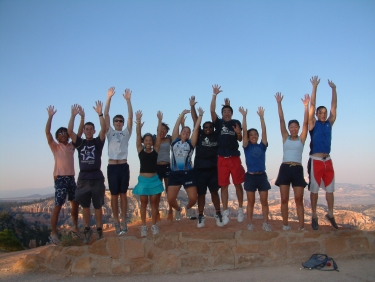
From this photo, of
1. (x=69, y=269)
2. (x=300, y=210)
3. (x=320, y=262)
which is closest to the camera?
(x=320, y=262)

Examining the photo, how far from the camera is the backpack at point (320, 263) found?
534 centimetres

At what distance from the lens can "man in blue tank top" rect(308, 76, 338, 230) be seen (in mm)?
6109

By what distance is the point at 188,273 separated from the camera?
18.1 ft

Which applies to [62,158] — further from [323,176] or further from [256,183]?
[323,176]

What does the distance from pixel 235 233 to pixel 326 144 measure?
244 centimetres

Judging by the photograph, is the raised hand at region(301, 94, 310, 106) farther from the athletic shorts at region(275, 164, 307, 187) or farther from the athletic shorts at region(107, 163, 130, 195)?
the athletic shorts at region(107, 163, 130, 195)

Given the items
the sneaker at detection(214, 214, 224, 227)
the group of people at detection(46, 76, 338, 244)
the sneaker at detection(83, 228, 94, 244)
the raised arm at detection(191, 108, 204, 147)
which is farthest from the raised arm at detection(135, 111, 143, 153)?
the sneaker at detection(214, 214, 224, 227)

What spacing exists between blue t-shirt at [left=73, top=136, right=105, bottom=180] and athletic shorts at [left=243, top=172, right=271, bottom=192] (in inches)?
110

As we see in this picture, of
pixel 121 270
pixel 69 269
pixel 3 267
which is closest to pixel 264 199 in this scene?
pixel 121 270

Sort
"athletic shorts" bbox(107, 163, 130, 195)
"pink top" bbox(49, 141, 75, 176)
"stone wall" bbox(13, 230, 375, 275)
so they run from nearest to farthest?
"stone wall" bbox(13, 230, 375, 275)
"athletic shorts" bbox(107, 163, 130, 195)
"pink top" bbox(49, 141, 75, 176)

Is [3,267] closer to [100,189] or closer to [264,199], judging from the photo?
[100,189]

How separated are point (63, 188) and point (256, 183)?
3768 mm

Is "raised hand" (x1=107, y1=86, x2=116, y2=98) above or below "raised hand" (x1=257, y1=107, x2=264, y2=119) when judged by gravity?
above

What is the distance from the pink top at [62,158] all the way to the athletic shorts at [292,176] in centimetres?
415
